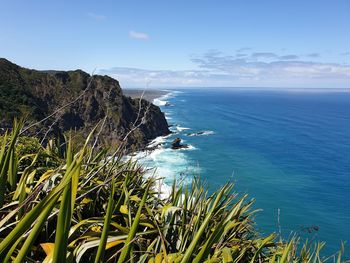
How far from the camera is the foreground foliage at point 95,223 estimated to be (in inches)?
44.1

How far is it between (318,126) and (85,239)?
3697 inches

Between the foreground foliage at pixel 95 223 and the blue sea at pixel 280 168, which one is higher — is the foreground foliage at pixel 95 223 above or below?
above

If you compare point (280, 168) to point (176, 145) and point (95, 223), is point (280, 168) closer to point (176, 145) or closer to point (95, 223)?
point (176, 145)

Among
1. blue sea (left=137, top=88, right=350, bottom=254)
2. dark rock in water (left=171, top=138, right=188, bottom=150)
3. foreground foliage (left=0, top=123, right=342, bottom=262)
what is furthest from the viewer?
dark rock in water (left=171, top=138, right=188, bottom=150)

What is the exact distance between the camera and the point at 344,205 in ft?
117

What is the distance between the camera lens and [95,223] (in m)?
2.08

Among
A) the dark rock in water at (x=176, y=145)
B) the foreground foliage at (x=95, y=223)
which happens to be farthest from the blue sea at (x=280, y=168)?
the foreground foliage at (x=95, y=223)

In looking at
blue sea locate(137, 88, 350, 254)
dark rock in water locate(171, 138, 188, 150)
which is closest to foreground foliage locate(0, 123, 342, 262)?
blue sea locate(137, 88, 350, 254)

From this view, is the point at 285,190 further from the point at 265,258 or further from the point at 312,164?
the point at 265,258

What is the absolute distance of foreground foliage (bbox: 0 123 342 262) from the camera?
3.67 ft

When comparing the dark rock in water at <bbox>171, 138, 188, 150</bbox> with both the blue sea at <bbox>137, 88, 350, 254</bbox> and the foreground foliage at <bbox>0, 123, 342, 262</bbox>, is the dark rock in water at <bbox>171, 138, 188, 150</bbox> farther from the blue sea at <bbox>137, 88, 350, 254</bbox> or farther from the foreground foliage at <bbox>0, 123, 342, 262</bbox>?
the foreground foliage at <bbox>0, 123, 342, 262</bbox>

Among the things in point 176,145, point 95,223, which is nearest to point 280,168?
point 176,145

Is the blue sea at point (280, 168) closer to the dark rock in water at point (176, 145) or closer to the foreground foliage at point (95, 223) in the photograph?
the dark rock in water at point (176, 145)

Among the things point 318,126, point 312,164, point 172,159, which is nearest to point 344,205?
point 312,164
